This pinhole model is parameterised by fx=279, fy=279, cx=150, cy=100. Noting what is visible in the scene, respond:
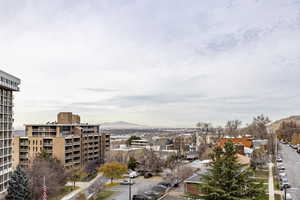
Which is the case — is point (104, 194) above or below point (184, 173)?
below

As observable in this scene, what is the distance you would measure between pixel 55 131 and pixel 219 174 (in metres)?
44.2

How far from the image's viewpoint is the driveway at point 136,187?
31.8 meters

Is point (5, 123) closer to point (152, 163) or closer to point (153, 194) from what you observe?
point (153, 194)

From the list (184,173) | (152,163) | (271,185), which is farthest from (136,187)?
(271,185)

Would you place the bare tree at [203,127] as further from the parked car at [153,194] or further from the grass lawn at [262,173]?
the parked car at [153,194]

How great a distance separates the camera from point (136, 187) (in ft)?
120

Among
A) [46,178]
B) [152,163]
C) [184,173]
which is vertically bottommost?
[152,163]

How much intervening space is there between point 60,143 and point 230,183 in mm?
41350

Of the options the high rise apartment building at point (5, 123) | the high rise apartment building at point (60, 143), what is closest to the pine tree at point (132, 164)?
the high rise apartment building at point (60, 143)

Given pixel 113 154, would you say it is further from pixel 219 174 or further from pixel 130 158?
pixel 219 174

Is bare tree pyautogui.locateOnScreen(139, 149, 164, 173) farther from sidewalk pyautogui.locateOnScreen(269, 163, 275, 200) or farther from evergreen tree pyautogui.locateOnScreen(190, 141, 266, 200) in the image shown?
evergreen tree pyautogui.locateOnScreen(190, 141, 266, 200)

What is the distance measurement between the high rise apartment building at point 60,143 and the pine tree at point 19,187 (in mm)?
15590

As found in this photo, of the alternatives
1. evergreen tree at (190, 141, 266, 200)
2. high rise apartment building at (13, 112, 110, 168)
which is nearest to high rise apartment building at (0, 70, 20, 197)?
high rise apartment building at (13, 112, 110, 168)

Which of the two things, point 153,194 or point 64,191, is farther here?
point 64,191
